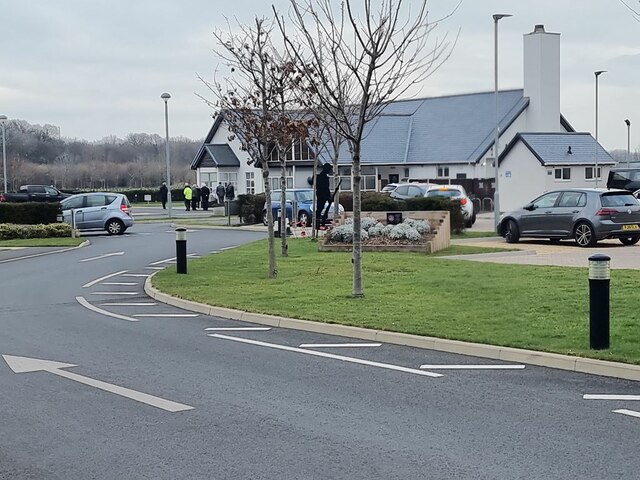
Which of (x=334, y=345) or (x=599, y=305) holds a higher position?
(x=599, y=305)

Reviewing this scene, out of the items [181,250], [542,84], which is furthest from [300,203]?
[542,84]

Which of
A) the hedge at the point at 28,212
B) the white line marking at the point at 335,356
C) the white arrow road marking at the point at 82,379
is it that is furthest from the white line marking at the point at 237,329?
the hedge at the point at 28,212

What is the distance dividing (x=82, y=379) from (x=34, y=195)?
4887 centimetres

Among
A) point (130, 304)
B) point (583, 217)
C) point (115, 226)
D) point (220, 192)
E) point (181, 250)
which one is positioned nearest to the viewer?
point (130, 304)

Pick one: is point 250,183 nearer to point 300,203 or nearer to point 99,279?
point 300,203

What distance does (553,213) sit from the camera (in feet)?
80.1

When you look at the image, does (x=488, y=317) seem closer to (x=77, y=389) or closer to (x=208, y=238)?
(x=77, y=389)

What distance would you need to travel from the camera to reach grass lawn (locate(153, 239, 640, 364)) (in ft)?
35.2

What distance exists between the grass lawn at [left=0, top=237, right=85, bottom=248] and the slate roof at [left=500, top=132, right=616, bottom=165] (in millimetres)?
25430

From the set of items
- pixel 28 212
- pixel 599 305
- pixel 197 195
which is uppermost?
pixel 197 195

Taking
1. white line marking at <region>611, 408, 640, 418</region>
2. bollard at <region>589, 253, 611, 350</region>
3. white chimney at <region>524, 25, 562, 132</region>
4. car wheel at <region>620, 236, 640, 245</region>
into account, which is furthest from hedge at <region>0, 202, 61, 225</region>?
white chimney at <region>524, 25, 562, 132</region>

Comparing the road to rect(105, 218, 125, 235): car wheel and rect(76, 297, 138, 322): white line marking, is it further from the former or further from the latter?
rect(105, 218, 125, 235): car wheel

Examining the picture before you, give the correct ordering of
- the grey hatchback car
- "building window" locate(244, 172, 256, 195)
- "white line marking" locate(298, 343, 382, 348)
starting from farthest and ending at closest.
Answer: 1. "building window" locate(244, 172, 256, 195)
2. the grey hatchback car
3. "white line marking" locate(298, 343, 382, 348)

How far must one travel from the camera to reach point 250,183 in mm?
67500
